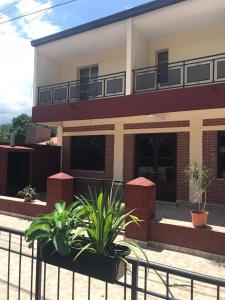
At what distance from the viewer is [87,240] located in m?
3.09

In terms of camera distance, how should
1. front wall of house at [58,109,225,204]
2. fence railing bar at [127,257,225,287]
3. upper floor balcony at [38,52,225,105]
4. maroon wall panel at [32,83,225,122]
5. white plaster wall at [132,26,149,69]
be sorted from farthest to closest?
white plaster wall at [132,26,149,69] < front wall of house at [58,109,225,204] < upper floor balcony at [38,52,225,105] < maroon wall panel at [32,83,225,122] < fence railing bar at [127,257,225,287]

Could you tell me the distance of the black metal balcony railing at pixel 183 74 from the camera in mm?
11383

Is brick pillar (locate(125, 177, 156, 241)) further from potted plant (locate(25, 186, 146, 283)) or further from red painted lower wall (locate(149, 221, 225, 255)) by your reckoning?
potted plant (locate(25, 186, 146, 283))

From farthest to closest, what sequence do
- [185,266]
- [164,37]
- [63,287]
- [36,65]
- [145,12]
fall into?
[36,65] → [164,37] → [145,12] → [185,266] → [63,287]

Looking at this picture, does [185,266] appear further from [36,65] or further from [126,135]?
[36,65]

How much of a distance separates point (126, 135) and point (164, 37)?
4.06 m

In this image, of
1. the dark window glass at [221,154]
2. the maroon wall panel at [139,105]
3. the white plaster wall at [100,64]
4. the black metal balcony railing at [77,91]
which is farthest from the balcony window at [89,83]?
the dark window glass at [221,154]

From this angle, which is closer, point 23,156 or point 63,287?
point 63,287

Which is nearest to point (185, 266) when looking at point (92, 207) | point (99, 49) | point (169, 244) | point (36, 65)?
point (169, 244)

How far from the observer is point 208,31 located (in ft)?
41.8

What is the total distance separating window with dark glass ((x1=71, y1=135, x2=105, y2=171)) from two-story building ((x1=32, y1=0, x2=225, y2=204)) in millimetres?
45

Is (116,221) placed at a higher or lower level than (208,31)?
lower

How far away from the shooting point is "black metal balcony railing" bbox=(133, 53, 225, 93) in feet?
37.3

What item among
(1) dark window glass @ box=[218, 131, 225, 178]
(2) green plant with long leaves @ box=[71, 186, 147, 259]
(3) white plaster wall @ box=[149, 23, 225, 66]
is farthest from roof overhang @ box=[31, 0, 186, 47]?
(2) green plant with long leaves @ box=[71, 186, 147, 259]
